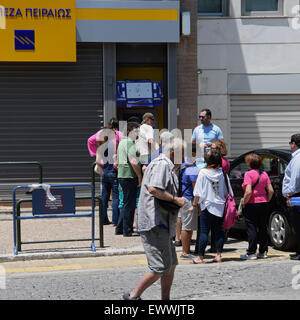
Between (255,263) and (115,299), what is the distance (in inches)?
107

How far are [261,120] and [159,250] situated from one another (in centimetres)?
1024

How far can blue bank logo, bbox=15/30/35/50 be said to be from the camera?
13.6 m

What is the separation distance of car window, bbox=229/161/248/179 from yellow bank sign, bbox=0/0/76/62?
4.87 metres

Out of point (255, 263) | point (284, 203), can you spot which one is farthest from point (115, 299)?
point (284, 203)

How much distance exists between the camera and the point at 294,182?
886 centimetres

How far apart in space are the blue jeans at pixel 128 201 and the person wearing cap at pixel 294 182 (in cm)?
261

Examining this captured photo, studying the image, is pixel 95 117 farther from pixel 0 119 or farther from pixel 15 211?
→ pixel 15 211

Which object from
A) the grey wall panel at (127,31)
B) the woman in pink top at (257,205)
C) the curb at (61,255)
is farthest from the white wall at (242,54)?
the curb at (61,255)

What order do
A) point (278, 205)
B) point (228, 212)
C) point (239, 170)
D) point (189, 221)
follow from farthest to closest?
point (239, 170) → point (278, 205) → point (189, 221) → point (228, 212)

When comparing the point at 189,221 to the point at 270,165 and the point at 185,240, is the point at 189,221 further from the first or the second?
the point at 270,165

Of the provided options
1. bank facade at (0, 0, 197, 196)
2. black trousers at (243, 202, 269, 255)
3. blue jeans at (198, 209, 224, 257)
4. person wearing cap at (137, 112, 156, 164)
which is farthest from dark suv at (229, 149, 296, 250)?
bank facade at (0, 0, 197, 196)

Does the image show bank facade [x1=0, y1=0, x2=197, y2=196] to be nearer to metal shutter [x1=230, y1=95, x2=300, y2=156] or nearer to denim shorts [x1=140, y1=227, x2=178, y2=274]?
metal shutter [x1=230, y1=95, x2=300, y2=156]

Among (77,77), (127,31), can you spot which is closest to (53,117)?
(77,77)

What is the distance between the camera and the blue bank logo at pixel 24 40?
534 inches
